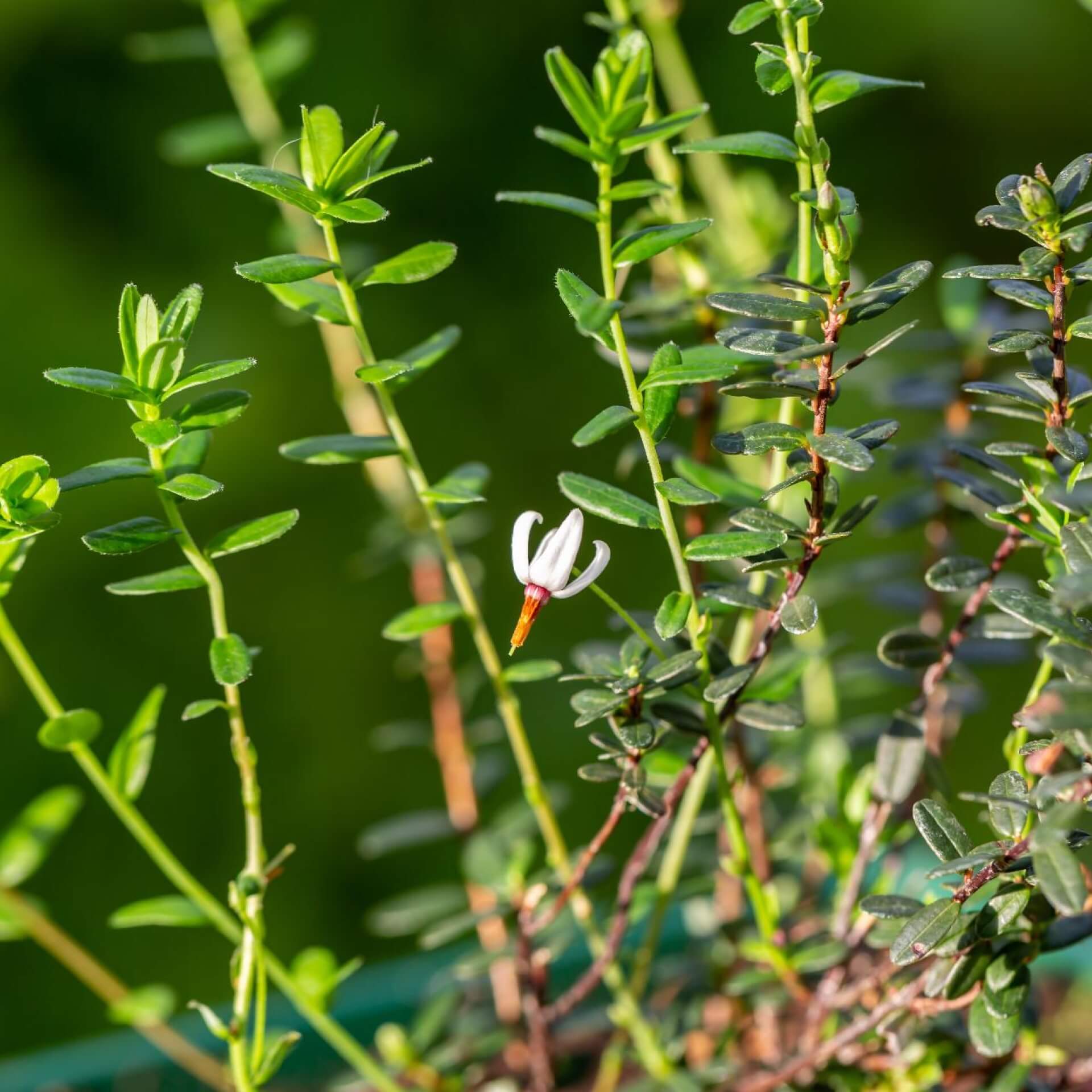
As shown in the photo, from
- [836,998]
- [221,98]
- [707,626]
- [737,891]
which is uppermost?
[221,98]

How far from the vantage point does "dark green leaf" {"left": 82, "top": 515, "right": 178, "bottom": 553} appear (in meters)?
0.48

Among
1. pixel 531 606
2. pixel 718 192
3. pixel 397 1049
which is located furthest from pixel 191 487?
pixel 718 192

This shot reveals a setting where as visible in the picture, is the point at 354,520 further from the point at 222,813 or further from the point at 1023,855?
the point at 1023,855

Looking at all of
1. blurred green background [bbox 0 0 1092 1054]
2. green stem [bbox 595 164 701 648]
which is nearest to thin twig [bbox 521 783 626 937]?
green stem [bbox 595 164 701 648]

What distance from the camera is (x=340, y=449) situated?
1.80ft

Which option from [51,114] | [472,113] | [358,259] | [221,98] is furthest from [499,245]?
[358,259]

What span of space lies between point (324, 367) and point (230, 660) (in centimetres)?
125

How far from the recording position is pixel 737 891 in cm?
92

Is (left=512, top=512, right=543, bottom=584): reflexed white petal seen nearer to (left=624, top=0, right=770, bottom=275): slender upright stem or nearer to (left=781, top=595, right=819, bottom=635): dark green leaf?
(left=781, top=595, right=819, bottom=635): dark green leaf

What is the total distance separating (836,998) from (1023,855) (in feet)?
0.70

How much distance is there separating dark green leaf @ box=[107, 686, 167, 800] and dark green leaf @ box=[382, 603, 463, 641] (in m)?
0.12

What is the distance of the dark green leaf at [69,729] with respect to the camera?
1.74 feet

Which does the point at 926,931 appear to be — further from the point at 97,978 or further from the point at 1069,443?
the point at 97,978

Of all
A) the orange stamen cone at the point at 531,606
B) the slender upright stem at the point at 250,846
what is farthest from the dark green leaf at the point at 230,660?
the orange stamen cone at the point at 531,606
